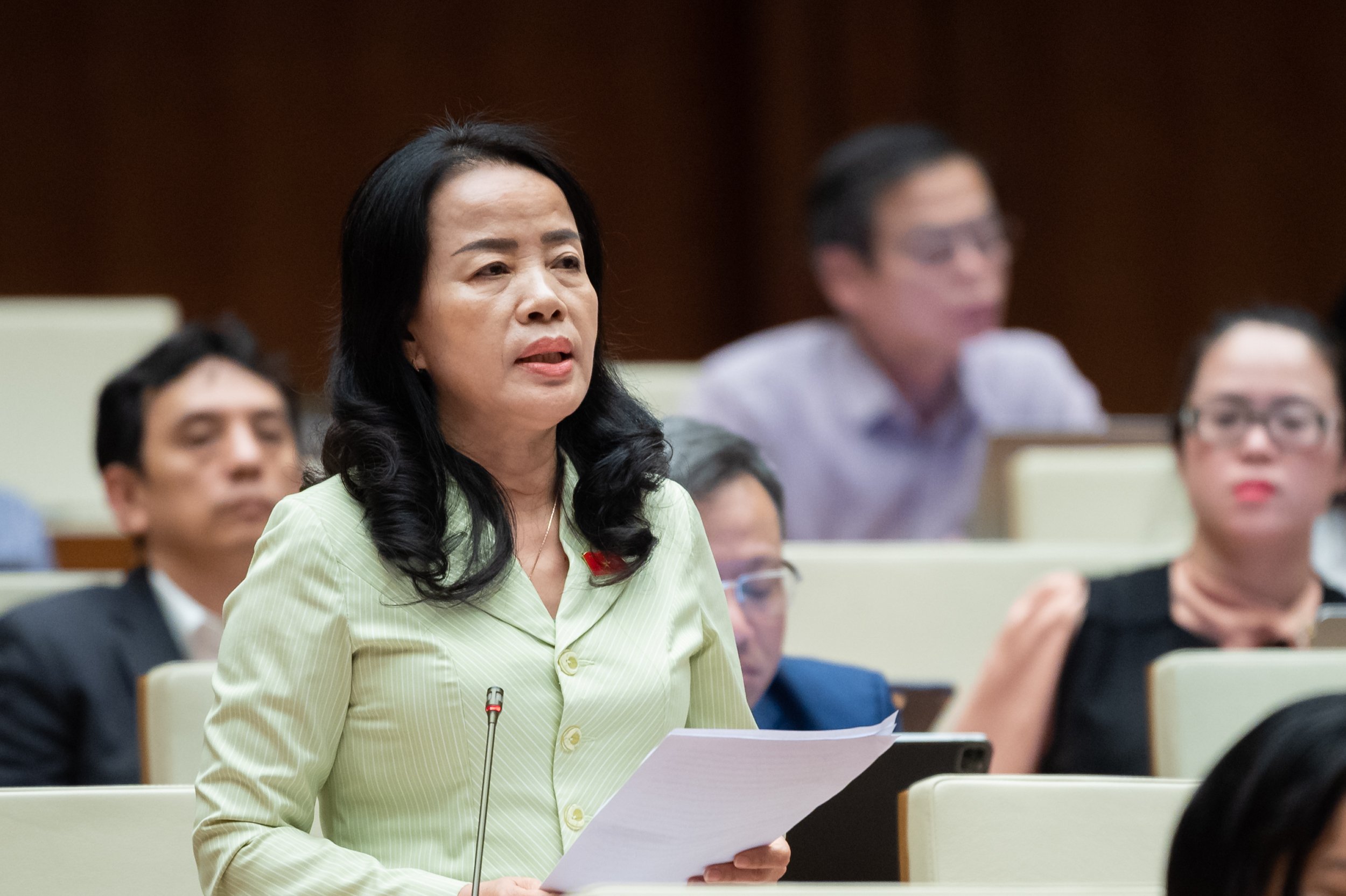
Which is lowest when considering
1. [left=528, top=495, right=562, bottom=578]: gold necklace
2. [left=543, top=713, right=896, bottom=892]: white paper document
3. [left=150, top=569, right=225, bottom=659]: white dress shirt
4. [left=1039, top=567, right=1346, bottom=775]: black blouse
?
[left=1039, top=567, right=1346, bottom=775]: black blouse

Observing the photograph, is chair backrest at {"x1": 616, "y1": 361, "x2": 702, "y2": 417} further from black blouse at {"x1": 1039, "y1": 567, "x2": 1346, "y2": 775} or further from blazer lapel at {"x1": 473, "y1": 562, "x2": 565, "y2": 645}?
blazer lapel at {"x1": 473, "y1": 562, "x2": 565, "y2": 645}

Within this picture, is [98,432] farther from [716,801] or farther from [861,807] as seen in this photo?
[716,801]

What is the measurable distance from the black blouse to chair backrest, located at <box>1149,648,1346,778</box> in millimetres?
265

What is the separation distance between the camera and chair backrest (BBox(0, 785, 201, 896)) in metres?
1.51

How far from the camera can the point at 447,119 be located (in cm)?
142

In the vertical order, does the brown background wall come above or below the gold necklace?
above

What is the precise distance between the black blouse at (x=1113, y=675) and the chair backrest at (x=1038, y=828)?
71cm

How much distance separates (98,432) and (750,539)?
1.28m

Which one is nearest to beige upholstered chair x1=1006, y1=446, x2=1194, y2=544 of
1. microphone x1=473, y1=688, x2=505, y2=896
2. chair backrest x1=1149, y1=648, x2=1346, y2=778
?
chair backrest x1=1149, y1=648, x2=1346, y2=778

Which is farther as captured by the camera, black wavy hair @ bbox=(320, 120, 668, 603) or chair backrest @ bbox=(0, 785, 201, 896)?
chair backrest @ bbox=(0, 785, 201, 896)

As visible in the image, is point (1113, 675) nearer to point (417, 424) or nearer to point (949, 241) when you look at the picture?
point (417, 424)

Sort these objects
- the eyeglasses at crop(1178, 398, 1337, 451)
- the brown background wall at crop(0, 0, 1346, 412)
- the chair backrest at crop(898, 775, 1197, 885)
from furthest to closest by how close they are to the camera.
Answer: the brown background wall at crop(0, 0, 1346, 412) < the eyeglasses at crop(1178, 398, 1337, 451) < the chair backrest at crop(898, 775, 1197, 885)

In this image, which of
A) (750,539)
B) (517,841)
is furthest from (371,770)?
(750,539)

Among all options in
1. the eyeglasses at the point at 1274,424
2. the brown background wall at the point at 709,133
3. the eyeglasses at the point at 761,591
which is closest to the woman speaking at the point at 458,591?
the eyeglasses at the point at 761,591
